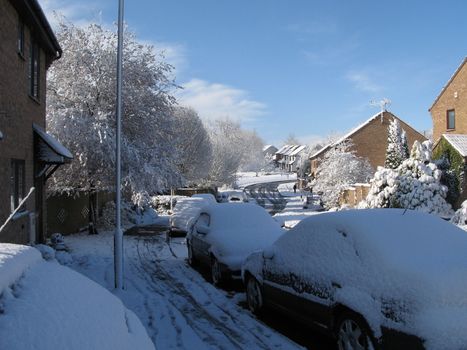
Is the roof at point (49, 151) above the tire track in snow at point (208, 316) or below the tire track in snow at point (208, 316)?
above

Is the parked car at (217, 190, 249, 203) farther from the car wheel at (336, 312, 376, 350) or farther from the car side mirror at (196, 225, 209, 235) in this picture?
the car wheel at (336, 312, 376, 350)

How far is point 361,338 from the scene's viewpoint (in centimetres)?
478

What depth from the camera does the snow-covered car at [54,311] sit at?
6.95ft

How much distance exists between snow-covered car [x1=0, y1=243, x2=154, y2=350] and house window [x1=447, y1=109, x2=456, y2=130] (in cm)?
3147

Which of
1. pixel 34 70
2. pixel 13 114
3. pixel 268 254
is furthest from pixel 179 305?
pixel 34 70

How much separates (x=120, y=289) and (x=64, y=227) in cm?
1145

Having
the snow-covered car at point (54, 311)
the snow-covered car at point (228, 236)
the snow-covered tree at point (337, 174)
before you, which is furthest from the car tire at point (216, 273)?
the snow-covered tree at point (337, 174)

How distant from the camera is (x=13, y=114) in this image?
1004 centimetres

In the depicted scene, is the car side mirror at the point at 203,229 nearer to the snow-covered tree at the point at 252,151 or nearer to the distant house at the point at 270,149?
the snow-covered tree at the point at 252,151

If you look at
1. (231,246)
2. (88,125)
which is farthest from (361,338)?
(88,125)

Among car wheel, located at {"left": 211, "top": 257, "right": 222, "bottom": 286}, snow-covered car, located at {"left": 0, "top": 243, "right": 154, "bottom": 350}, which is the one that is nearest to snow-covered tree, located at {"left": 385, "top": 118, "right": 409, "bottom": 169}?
car wheel, located at {"left": 211, "top": 257, "right": 222, "bottom": 286}

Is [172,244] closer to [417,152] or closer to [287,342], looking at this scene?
[287,342]

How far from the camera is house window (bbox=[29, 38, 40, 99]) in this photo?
40.1 ft

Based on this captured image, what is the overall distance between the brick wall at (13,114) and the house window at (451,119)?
2680cm
